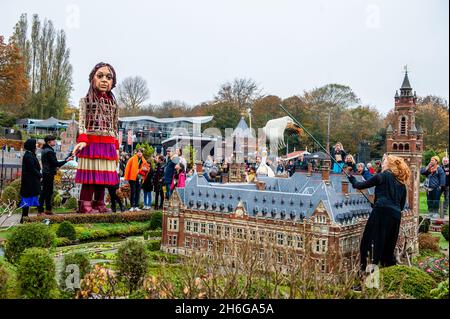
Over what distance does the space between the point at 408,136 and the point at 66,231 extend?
12.9m

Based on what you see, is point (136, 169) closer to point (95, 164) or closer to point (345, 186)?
point (95, 164)

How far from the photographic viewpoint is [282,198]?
1464cm

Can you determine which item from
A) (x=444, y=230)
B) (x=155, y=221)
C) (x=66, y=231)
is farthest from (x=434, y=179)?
(x=66, y=231)

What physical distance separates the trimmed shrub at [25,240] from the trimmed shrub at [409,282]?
26.6ft

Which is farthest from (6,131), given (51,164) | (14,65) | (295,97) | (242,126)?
(295,97)

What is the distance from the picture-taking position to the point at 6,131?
37.3 metres

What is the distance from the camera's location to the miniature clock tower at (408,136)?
1731 cm

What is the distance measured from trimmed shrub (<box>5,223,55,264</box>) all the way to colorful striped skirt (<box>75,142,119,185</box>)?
6578mm

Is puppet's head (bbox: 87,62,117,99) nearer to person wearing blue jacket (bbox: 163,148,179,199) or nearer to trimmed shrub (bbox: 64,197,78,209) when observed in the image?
person wearing blue jacket (bbox: 163,148,179,199)

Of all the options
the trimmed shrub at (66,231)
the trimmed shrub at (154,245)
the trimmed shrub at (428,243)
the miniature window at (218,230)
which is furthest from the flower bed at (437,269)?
the trimmed shrub at (66,231)

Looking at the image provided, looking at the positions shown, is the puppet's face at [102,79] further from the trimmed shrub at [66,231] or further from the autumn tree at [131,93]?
the autumn tree at [131,93]

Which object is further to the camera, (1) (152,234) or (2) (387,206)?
(1) (152,234)
